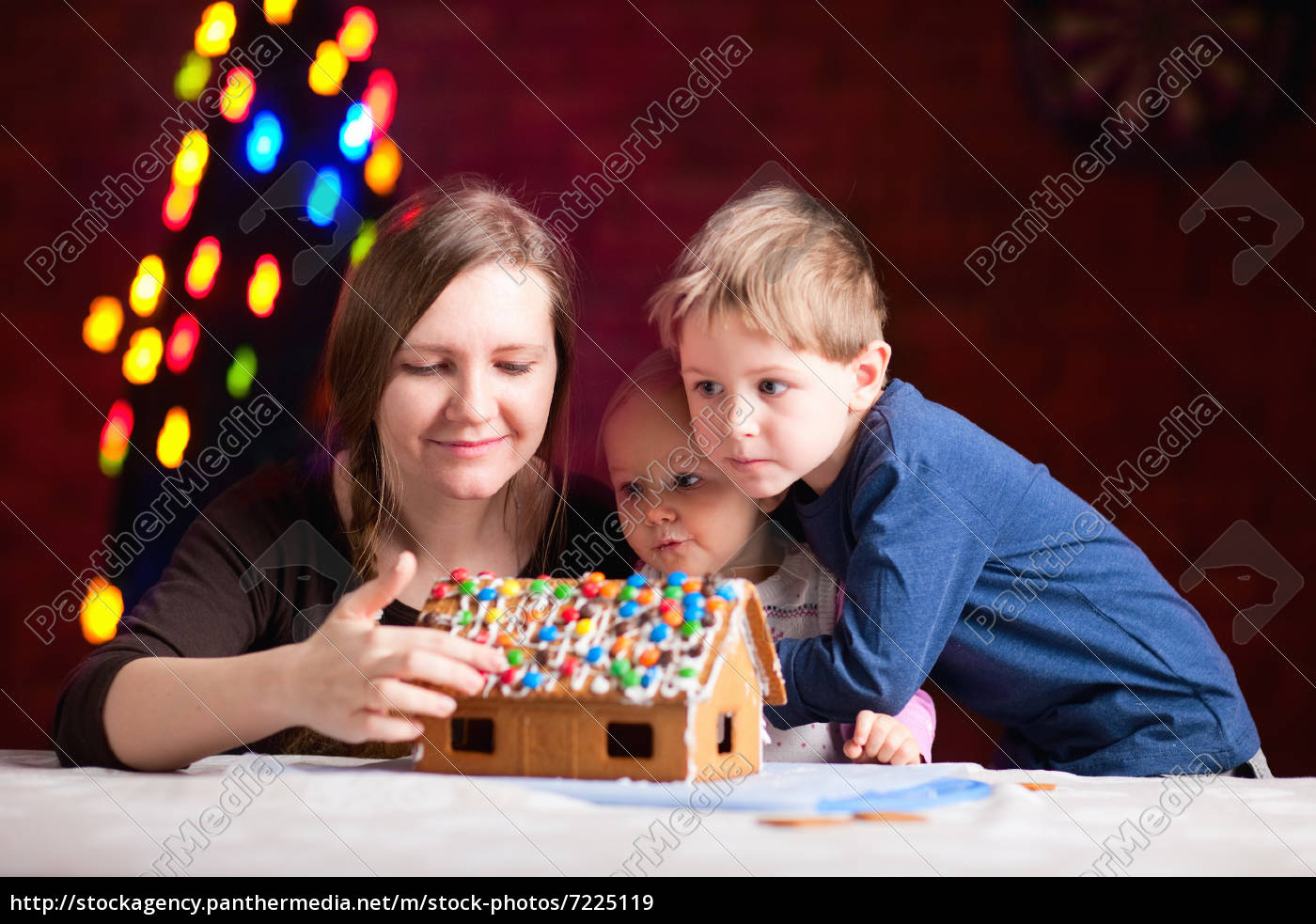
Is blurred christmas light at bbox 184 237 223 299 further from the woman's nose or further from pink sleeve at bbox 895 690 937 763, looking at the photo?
pink sleeve at bbox 895 690 937 763

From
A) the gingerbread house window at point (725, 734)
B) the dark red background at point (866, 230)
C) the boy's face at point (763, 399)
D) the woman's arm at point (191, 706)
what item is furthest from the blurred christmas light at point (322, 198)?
the gingerbread house window at point (725, 734)

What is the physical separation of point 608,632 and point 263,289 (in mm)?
1454

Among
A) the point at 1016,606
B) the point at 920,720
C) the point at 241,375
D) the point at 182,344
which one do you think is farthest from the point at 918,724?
the point at 182,344

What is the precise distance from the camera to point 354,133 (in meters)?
2.44

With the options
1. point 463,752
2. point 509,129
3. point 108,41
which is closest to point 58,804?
point 463,752

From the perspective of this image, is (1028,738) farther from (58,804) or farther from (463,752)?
(58,804)

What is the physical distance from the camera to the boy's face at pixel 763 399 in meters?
1.57

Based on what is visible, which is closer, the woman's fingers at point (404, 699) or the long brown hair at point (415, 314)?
the woman's fingers at point (404, 699)

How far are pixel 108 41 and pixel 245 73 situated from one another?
4.10 ft

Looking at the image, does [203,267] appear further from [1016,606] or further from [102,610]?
[1016,606]

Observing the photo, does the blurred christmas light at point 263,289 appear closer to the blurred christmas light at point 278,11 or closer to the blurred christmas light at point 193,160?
the blurred christmas light at point 193,160

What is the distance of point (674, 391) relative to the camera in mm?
1729

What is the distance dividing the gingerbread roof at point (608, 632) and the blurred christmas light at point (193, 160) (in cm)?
131

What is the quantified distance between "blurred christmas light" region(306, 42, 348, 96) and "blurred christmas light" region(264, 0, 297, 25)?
0.08 meters
